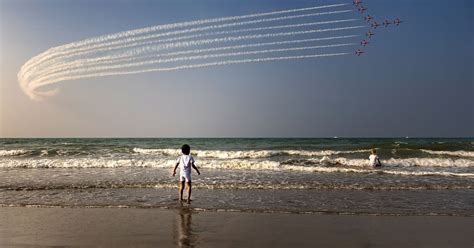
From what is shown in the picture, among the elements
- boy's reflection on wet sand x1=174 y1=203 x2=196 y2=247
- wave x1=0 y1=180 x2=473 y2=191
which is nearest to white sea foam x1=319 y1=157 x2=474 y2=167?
wave x1=0 y1=180 x2=473 y2=191

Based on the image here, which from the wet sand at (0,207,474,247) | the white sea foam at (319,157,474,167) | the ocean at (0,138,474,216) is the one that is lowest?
the wet sand at (0,207,474,247)

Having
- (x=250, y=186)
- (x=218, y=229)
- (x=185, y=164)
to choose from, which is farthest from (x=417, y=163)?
(x=218, y=229)

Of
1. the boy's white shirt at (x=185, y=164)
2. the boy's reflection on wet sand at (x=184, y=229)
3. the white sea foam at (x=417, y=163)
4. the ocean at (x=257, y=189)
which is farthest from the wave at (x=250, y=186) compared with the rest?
the white sea foam at (x=417, y=163)

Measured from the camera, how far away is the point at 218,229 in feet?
27.4

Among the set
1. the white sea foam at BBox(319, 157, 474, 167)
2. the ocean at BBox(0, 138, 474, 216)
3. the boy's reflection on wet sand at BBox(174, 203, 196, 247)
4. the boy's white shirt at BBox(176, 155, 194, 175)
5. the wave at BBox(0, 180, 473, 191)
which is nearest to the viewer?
the boy's reflection on wet sand at BBox(174, 203, 196, 247)

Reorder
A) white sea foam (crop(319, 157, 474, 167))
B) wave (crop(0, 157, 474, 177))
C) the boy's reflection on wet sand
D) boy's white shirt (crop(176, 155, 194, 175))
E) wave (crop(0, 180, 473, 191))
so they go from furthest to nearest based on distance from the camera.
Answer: white sea foam (crop(319, 157, 474, 167))
wave (crop(0, 157, 474, 177))
wave (crop(0, 180, 473, 191))
boy's white shirt (crop(176, 155, 194, 175))
the boy's reflection on wet sand

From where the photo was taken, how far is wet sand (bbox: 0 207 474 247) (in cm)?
733

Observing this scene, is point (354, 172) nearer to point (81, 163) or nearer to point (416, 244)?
point (416, 244)

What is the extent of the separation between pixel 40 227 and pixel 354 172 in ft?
50.0

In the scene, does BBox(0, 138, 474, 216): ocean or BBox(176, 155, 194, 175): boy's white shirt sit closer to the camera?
BBox(0, 138, 474, 216): ocean

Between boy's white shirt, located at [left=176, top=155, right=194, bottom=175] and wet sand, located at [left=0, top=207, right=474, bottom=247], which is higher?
boy's white shirt, located at [left=176, top=155, right=194, bottom=175]

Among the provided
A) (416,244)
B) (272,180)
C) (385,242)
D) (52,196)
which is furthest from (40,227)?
(272,180)

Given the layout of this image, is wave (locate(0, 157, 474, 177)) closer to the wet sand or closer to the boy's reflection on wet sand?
the wet sand

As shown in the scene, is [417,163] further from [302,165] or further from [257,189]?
[257,189]
